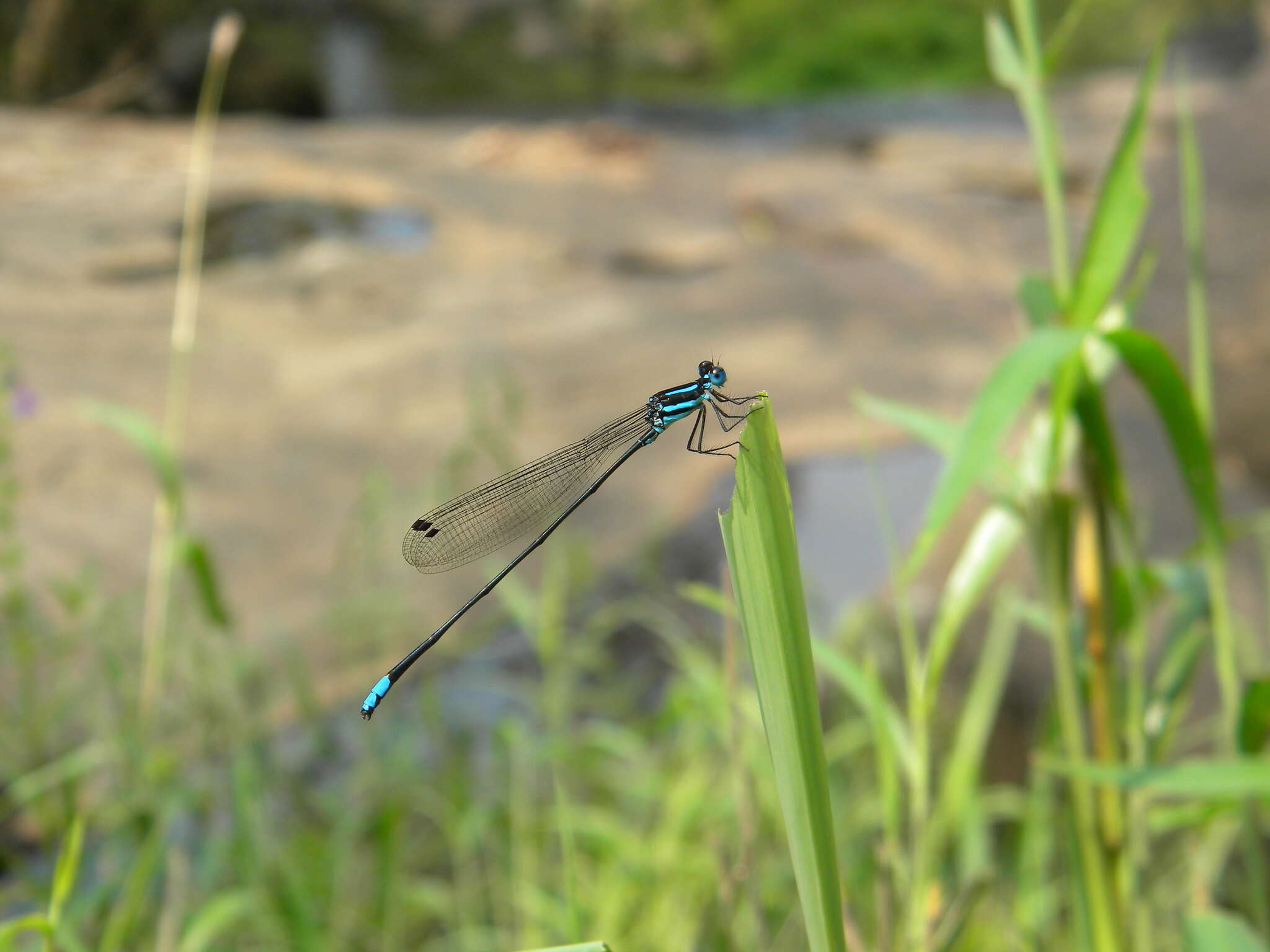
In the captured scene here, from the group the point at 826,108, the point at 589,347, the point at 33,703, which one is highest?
the point at 826,108

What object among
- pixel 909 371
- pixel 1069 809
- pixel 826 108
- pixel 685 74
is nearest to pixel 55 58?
pixel 826 108

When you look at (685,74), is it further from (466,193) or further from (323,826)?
(323,826)

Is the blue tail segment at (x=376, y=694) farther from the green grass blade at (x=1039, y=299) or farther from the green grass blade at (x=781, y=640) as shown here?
the green grass blade at (x=1039, y=299)

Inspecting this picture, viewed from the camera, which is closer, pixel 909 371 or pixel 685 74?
pixel 909 371

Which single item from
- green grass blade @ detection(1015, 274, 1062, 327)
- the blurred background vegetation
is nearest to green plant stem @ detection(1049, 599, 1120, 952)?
green grass blade @ detection(1015, 274, 1062, 327)

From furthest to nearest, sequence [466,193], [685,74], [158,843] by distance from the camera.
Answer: [685,74] → [466,193] → [158,843]
